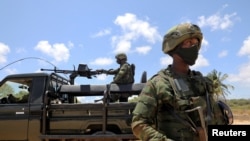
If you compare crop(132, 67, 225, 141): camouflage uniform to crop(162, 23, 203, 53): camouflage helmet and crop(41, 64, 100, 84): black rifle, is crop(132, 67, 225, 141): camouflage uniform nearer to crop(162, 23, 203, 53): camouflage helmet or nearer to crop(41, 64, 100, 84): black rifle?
crop(162, 23, 203, 53): camouflage helmet

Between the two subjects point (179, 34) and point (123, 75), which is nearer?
point (179, 34)

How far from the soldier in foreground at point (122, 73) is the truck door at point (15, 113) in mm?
1655

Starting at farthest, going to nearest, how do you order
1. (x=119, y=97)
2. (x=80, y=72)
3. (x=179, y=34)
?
(x=80, y=72) → (x=119, y=97) → (x=179, y=34)

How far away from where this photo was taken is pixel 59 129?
7.13 m

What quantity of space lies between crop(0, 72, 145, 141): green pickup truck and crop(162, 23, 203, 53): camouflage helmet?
4.24 metres

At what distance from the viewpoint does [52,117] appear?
7.13 m

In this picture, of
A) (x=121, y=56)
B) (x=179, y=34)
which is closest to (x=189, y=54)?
(x=179, y=34)

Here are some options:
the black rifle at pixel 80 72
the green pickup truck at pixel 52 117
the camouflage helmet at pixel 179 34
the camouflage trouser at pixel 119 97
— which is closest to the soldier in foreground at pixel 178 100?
the camouflage helmet at pixel 179 34

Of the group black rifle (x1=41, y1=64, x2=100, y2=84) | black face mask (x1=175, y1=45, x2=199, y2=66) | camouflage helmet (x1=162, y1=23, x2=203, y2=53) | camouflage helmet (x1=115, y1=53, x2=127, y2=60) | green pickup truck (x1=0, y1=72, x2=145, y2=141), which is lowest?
green pickup truck (x1=0, y1=72, x2=145, y2=141)

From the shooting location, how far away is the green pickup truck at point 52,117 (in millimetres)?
6961

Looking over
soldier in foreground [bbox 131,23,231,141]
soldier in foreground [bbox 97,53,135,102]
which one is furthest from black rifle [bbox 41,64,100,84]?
soldier in foreground [bbox 131,23,231,141]

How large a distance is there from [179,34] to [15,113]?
5230 mm

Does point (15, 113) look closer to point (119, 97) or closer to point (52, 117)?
point (52, 117)

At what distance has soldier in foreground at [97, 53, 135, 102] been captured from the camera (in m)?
7.72
